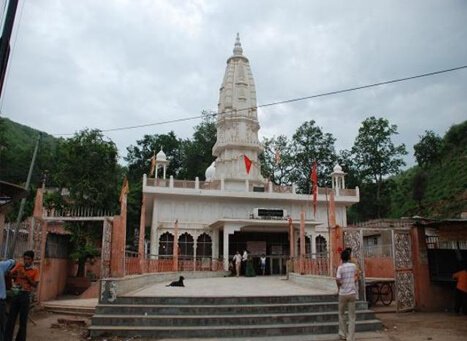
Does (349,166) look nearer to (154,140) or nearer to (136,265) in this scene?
(154,140)

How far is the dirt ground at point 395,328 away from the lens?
8070mm

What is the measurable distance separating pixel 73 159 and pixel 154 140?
78.1 ft

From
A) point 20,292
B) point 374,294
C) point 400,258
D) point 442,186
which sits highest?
point 442,186

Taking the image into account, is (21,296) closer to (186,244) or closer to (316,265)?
(316,265)

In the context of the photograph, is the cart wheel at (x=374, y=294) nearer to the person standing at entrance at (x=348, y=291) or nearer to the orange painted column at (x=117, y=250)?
the person standing at entrance at (x=348, y=291)

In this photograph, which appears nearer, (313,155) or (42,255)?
(42,255)

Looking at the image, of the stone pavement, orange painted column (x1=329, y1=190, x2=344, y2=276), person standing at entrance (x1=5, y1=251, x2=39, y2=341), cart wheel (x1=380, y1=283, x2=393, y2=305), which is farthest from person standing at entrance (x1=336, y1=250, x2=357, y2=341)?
cart wheel (x1=380, y1=283, x2=393, y2=305)

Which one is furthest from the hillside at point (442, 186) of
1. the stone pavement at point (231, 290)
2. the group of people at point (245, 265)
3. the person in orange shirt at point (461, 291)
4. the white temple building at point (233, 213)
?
the stone pavement at point (231, 290)

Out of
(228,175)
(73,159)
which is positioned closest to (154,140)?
(228,175)

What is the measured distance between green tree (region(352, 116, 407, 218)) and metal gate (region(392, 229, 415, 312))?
28.6m

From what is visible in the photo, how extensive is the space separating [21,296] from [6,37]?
3948mm

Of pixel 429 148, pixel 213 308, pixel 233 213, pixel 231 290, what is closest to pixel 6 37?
pixel 213 308

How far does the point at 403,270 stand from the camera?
11781 millimetres

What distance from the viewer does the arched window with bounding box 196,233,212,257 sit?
993 inches
